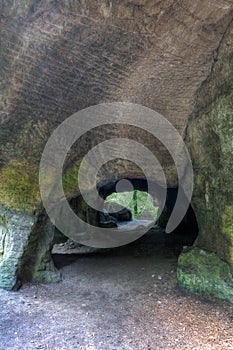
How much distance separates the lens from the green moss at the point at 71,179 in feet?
16.1

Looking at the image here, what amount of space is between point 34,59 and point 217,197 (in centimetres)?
341

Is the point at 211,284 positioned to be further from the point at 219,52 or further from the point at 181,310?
the point at 219,52

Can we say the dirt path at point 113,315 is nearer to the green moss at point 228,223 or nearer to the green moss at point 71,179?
the green moss at point 228,223

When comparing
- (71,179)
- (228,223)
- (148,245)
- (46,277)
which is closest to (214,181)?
(228,223)

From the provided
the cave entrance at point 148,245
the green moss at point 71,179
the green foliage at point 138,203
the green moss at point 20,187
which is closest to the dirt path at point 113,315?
the green moss at point 20,187

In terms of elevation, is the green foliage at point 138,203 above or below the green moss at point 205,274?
above

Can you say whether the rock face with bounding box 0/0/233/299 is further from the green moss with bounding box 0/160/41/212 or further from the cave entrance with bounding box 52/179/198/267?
the cave entrance with bounding box 52/179/198/267

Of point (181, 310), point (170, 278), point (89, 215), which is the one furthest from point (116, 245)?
point (181, 310)

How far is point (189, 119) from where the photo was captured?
15.4 feet

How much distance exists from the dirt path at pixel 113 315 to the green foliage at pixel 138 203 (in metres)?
15.9

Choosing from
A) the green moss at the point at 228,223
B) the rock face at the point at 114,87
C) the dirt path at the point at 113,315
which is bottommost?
the dirt path at the point at 113,315

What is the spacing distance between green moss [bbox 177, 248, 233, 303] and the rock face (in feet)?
0.19

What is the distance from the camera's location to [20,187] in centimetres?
457

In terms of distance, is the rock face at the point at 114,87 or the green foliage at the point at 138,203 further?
the green foliage at the point at 138,203
